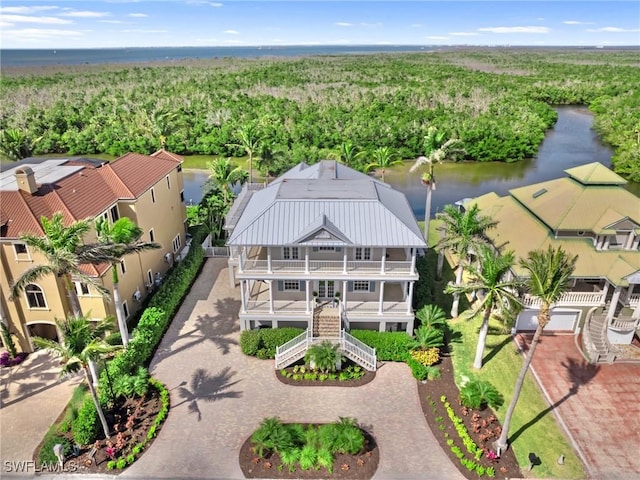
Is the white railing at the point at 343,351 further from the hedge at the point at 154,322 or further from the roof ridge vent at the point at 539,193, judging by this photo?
the roof ridge vent at the point at 539,193

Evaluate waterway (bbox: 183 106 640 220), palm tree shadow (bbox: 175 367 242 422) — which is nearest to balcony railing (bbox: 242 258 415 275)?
palm tree shadow (bbox: 175 367 242 422)

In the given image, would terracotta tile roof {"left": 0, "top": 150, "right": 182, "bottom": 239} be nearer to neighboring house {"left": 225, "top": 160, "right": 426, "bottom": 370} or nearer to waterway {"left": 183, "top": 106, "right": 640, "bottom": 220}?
neighboring house {"left": 225, "top": 160, "right": 426, "bottom": 370}

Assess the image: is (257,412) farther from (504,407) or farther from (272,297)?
(504,407)

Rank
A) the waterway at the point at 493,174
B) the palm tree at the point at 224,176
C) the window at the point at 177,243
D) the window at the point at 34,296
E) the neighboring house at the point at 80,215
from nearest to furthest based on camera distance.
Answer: the neighboring house at the point at 80,215
the window at the point at 34,296
the window at the point at 177,243
the palm tree at the point at 224,176
the waterway at the point at 493,174

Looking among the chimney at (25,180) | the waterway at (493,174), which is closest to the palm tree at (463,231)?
the waterway at (493,174)

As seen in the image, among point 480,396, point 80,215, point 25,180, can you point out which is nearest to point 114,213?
point 80,215

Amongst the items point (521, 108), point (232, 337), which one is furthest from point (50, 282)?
point (521, 108)
